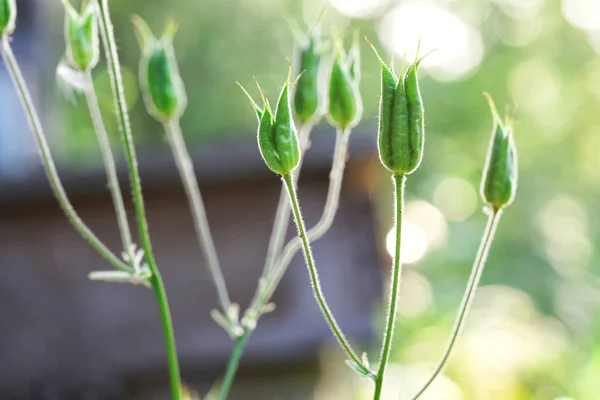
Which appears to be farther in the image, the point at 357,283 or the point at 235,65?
the point at 235,65

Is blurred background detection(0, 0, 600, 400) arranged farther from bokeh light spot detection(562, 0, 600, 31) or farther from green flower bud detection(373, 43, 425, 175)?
bokeh light spot detection(562, 0, 600, 31)

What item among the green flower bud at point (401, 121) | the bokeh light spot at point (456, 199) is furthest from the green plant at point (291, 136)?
the bokeh light spot at point (456, 199)

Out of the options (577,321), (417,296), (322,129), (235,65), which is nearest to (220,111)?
(235,65)

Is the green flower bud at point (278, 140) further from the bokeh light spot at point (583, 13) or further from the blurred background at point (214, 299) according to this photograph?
the bokeh light spot at point (583, 13)

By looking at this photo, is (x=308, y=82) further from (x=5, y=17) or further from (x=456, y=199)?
(x=456, y=199)

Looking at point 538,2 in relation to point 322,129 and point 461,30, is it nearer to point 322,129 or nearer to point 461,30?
point 461,30

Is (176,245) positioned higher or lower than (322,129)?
lower

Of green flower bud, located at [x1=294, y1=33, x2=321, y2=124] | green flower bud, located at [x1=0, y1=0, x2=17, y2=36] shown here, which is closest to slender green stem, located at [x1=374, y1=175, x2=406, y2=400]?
green flower bud, located at [x1=294, y1=33, x2=321, y2=124]

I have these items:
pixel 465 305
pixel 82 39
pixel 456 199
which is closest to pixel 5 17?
pixel 82 39
